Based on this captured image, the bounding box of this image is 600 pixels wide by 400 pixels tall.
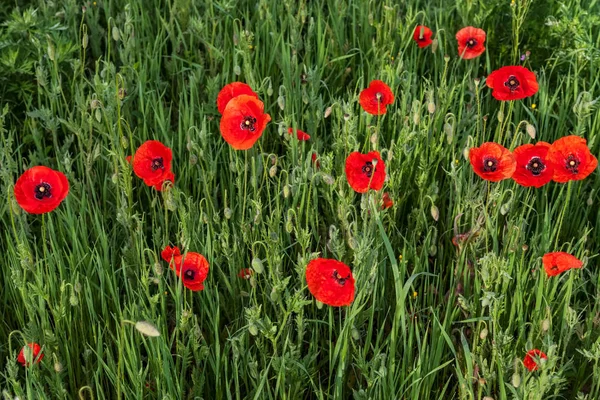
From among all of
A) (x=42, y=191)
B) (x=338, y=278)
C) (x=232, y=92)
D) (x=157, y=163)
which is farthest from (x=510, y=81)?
(x=42, y=191)

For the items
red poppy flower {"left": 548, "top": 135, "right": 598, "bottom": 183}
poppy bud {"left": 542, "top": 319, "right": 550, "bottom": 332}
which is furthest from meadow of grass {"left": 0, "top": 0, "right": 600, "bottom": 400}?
red poppy flower {"left": 548, "top": 135, "right": 598, "bottom": 183}

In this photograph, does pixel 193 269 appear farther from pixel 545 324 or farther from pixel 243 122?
pixel 545 324

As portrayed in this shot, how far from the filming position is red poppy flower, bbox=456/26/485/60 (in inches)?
110

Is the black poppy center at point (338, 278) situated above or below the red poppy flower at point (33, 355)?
above

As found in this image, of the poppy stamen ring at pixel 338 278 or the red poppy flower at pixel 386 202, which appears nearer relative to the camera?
the poppy stamen ring at pixel 338 278

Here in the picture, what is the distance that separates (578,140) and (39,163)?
5.43 feet

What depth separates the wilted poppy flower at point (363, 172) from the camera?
2.06 m

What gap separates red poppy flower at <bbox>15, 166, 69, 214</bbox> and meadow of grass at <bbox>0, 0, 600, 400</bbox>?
0.12 metres

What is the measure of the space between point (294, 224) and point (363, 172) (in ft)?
1.06

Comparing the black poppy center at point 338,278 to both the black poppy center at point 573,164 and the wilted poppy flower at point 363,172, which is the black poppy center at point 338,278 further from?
the black poppy center at point 573,164

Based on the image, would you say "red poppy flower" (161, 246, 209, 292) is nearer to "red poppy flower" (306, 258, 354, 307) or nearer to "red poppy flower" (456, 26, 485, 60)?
"red poppy flower" (306, 258, 354, 307)

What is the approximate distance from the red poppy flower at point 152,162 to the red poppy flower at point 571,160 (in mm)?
1039

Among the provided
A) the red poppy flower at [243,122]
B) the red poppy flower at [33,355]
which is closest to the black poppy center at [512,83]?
the red poppy flower at [243,122]

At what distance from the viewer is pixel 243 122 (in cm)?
208
